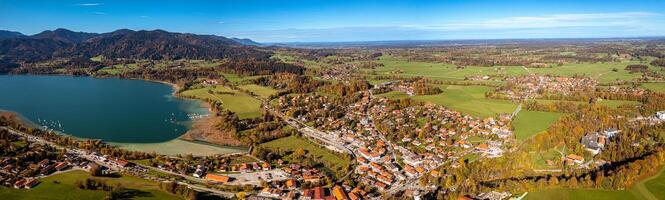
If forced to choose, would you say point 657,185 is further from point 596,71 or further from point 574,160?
point 596,71

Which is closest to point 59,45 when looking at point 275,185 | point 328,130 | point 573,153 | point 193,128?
point 193,128

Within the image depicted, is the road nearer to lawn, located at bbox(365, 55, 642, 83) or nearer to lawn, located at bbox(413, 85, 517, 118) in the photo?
lawn, located at bbox(413, 85, 517, 118)

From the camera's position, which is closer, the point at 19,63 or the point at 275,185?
the point at 275,185

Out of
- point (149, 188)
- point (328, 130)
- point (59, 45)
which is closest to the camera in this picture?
point (149, 188)

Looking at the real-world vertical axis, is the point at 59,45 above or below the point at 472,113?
above

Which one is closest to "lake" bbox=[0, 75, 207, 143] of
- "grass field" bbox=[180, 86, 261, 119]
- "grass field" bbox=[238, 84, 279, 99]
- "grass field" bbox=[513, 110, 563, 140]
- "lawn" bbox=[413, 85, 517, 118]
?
"grass field" bbox=[180, 86, 261, 119]

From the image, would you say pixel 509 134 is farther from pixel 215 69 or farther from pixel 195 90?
pixel 215 69

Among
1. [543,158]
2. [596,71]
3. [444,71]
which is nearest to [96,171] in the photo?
[543,158]
